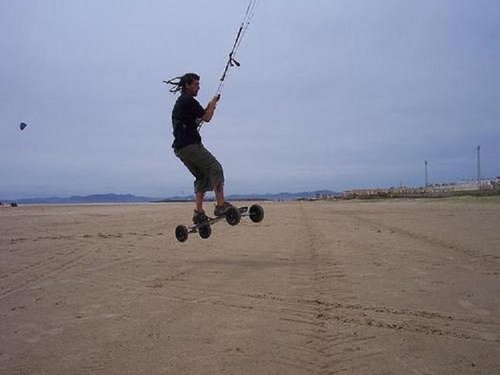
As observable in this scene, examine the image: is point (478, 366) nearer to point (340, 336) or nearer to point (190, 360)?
point (340, 336)

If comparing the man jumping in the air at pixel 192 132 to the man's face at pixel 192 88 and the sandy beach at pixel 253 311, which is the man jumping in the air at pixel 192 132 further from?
the sandy beach at pixel 253 311

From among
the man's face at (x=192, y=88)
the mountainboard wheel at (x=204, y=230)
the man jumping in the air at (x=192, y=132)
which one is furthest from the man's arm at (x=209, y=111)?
the mountainboard wheel at (x=204, y=230)

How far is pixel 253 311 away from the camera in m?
4.47

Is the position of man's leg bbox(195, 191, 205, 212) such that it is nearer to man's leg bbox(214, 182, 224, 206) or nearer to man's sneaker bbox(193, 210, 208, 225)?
man's sneaker bbox(193, 210, 208, 225)

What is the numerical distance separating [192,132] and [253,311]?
4307 mm

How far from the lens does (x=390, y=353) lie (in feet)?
11.1

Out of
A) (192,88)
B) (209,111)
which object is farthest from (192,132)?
(192,88)

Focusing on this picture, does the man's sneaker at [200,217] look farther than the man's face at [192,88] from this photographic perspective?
Yes

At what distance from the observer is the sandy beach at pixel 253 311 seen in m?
3.31

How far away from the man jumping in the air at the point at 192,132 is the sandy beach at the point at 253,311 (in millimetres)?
1435

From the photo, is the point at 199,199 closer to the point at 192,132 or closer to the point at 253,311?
the point at 192,132

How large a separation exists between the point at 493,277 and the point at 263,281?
9.28 feet

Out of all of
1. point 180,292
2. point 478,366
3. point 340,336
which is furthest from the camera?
point 180,292

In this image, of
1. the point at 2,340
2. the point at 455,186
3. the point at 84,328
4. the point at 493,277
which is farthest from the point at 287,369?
the point at 455,186
